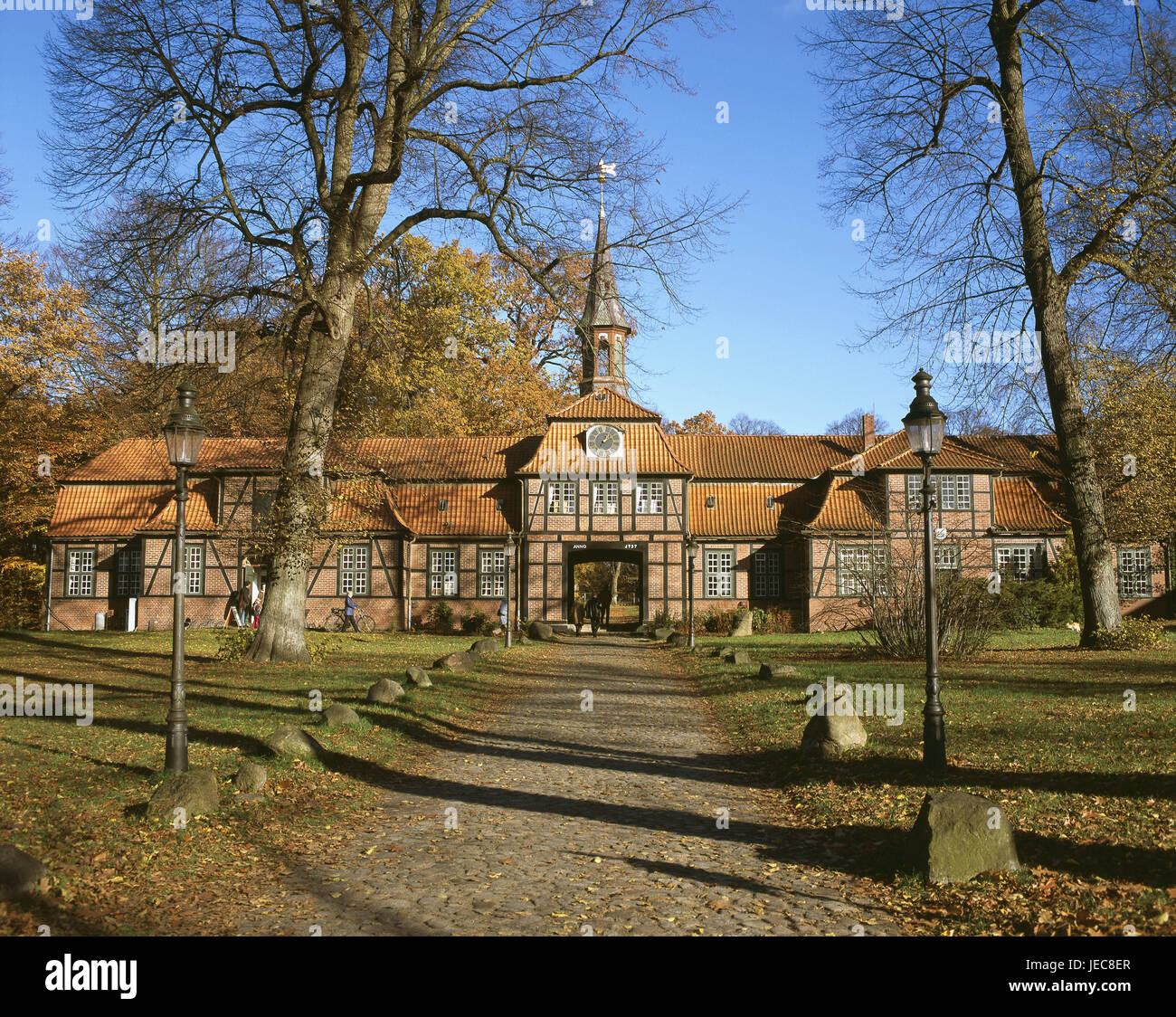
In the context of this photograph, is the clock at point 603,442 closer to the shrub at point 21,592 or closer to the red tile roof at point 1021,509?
the red tile roof at point 1021,509

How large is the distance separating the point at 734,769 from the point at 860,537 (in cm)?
2292

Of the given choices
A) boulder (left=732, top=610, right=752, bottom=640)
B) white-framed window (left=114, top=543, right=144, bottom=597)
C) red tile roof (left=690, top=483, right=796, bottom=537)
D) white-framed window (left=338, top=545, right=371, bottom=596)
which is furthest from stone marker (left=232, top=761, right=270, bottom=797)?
white-framed window (left=114, top=543, right=144, bottom=597)

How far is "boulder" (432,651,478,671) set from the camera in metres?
17.8

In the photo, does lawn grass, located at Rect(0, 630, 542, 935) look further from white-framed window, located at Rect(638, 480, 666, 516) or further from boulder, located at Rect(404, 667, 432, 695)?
white-framed window, located at Rect(638, 480, 666, 516)

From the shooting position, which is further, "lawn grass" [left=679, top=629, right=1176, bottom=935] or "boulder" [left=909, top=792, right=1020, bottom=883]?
"boulder" [left=909, top=792, right=1020, bottom=883]

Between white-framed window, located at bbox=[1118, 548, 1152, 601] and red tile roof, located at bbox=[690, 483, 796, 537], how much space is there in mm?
11817

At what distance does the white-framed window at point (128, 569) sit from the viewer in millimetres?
34000

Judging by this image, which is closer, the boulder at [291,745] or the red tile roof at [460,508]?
the boulder at [291,745]

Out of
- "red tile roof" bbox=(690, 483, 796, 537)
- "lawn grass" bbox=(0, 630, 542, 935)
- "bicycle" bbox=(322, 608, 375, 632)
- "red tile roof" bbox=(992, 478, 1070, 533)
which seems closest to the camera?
"lawn grass" bbox=(0, 630, 542, 935)

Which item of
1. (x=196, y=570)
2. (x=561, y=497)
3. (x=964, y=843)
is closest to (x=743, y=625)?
(x=561, y=497)

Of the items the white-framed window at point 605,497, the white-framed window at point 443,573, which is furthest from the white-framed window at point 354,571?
the white-framed window at point 605,497

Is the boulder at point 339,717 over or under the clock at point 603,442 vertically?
under

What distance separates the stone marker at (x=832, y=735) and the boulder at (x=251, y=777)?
16.5 feet

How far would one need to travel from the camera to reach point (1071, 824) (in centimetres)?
670
